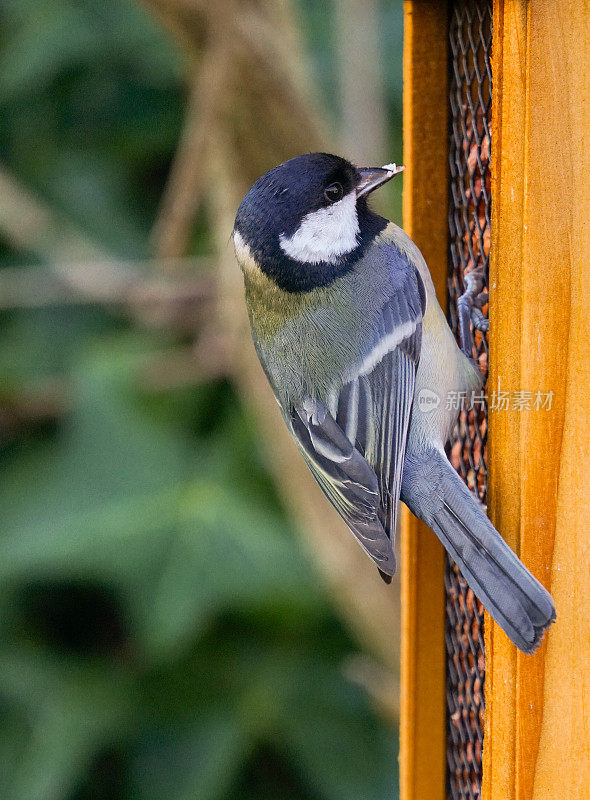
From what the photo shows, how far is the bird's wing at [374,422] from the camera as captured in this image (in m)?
1.45

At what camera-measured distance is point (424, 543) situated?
5.29ft

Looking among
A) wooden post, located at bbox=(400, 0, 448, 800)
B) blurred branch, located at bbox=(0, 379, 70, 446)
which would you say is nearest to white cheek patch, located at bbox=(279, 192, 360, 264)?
wooden post, located at bbox=(400, 0, 448, 800)

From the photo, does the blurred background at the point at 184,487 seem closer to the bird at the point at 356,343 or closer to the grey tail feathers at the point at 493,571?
the bird at the point at 356,343

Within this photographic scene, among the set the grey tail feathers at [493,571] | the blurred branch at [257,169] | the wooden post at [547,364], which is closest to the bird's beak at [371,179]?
the wooden post at [547,364]

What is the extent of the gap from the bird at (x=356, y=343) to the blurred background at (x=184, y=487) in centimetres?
102

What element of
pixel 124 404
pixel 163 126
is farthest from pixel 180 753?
pixel 163 126

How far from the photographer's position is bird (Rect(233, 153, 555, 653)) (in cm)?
146

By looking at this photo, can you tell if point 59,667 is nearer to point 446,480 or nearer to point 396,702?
point 396,702

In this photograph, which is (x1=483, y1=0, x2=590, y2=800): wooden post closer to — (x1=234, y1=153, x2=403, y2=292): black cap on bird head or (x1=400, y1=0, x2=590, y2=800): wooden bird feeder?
(x1=400, y1=0, x2=590, y2=800): wooden bird feeder

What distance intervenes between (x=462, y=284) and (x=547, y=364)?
410 millimetres

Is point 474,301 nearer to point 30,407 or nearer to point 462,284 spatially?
point 462,284

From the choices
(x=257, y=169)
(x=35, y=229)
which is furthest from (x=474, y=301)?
(x=35, y=229)

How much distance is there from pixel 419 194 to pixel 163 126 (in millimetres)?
2396

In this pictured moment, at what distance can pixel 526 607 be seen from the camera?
1185 millimetres
